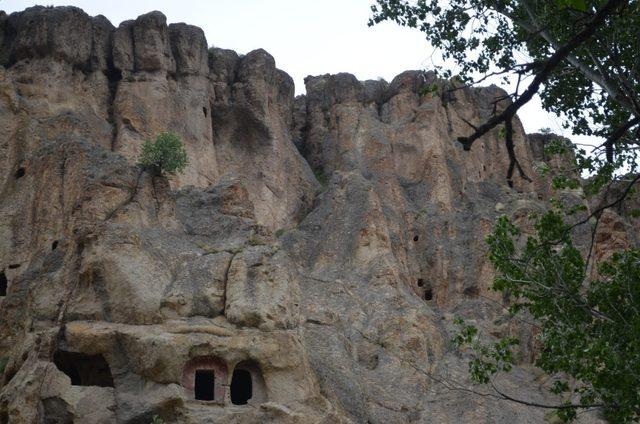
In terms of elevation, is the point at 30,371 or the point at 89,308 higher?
the point at 89,308

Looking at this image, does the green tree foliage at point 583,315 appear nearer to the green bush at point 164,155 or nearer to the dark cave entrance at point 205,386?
the dark cave entrance at point 205,386

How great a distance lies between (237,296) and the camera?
2828 cm

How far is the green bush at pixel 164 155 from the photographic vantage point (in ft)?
113

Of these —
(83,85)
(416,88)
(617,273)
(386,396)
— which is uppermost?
(416,88)

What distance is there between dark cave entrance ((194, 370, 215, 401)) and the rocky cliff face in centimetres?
12

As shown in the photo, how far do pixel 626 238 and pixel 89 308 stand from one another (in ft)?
86.0

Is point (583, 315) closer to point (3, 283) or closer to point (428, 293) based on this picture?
point (3, 283)

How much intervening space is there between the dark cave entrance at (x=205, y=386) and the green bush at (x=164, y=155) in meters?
9.39

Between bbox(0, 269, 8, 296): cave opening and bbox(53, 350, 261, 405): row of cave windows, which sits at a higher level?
bbox(0, 269, 8, 296): cave opening

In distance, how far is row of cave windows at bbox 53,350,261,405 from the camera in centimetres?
2631

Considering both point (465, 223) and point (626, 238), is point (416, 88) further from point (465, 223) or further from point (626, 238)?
point (626, 238)

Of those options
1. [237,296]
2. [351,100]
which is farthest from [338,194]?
[237,296]

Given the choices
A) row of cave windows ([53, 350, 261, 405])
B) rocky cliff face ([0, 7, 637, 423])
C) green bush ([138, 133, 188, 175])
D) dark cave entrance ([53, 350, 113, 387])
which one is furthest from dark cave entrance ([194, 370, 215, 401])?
green bush ([138, 133, 188, 175])

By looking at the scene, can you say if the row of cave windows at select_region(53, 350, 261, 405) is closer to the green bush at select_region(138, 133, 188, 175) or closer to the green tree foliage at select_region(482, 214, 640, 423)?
the green bush at select_region(138, 133, 188, 175)
